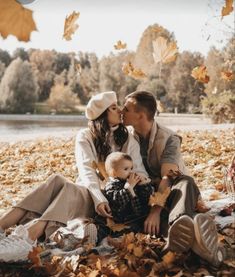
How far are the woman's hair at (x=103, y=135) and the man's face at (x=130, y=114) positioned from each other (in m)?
0.06

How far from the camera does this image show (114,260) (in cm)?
253

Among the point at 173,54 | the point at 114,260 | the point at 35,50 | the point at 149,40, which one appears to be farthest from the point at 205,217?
the point at 35,50

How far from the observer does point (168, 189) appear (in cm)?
283

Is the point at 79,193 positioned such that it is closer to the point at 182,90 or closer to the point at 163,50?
the point at 163,50

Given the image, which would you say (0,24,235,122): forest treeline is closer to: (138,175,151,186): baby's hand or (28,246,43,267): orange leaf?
(138,175,151,186): baby's hand

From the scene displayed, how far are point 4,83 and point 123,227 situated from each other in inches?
1492

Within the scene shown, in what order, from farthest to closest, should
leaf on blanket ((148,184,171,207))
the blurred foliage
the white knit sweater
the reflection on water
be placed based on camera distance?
the blurred foliage → the reflection on water → the white knit sweater → leaf on blanket ((148,184,171,207))

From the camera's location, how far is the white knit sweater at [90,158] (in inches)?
120

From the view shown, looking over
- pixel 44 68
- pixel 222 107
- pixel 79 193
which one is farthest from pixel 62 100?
pixel 79 193

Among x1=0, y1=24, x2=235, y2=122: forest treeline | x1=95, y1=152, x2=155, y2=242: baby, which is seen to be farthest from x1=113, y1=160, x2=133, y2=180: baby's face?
x1=0, y1=24, x2=235, y2=122: forest treeline

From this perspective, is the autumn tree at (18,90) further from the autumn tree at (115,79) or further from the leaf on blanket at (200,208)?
the leaf on blanket at (200,208)

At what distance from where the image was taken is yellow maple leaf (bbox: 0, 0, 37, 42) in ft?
5.10

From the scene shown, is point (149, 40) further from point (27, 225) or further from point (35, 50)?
point (27, 225)

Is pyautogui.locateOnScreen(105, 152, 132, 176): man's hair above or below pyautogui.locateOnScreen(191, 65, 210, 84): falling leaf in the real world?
below
